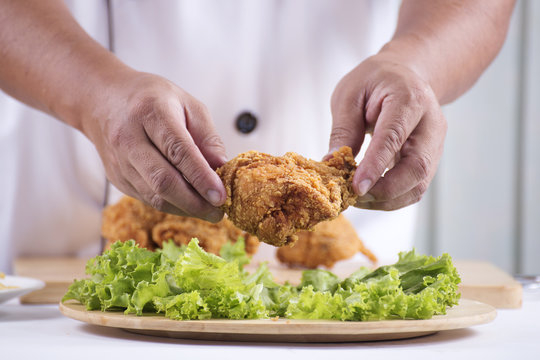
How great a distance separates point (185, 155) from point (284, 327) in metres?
0.51

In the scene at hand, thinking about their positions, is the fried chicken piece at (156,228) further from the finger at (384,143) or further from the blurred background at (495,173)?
the blurred background at (495,173)

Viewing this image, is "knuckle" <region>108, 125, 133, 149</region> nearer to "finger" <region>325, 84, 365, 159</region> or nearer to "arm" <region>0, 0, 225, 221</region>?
"arm" <region>0, 0, 225, 221</region>

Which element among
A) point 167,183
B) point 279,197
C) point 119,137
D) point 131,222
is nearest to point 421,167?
point 279,197

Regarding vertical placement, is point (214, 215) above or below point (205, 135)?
below

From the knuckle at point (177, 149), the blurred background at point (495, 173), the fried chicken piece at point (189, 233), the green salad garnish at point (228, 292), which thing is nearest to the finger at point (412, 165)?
the green salad garnish at point (228, 292)

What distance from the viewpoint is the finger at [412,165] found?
2.08m

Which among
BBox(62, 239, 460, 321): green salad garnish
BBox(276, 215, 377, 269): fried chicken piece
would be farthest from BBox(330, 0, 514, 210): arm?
BBox(276, 215, 377, 269): fried chicken piece

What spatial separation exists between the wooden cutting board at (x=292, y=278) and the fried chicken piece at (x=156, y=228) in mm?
233

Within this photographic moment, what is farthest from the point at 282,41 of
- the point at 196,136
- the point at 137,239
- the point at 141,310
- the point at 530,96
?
the point at 530,96

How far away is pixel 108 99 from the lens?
2121 millimetres

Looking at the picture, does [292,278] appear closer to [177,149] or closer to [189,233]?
[189,233]

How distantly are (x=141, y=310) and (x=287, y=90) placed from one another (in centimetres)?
166

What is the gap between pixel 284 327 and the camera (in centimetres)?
174

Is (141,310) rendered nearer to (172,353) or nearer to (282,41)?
(172,353)
